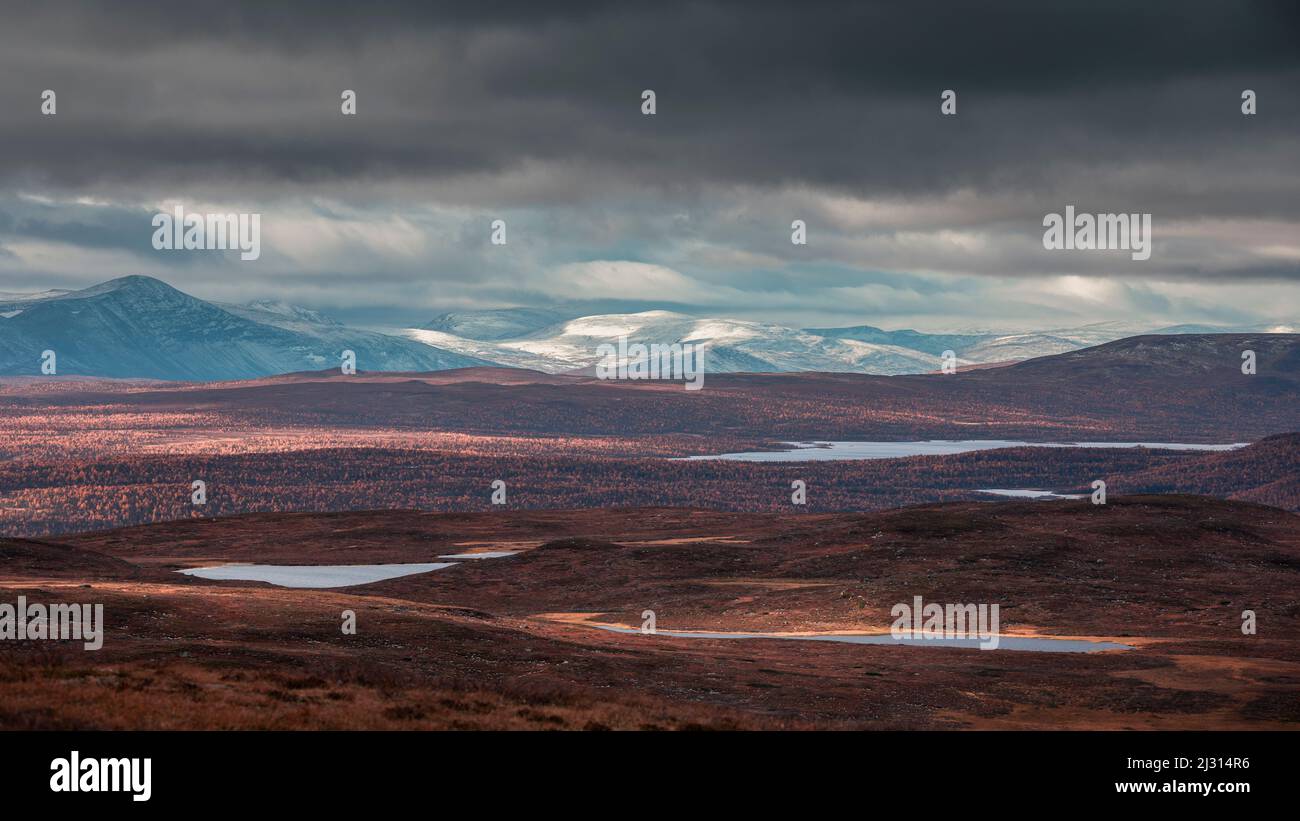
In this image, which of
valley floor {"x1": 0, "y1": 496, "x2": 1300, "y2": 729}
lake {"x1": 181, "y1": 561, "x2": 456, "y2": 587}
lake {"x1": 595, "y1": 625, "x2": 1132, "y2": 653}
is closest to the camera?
valley floor {"x1": 0, "y1": 496, "x2": 1300, "y2": 729}

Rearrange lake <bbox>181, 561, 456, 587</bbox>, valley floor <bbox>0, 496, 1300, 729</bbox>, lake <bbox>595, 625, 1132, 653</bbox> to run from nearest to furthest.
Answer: valley floor <bbox>0, 496, 1300, 729</bbox>, lake <bbox>595, 625, 1132, 653</bbox>, lake <bbox>181, 561, 456, 587</bbox>

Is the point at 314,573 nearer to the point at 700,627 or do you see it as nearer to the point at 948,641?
the point at 700,627

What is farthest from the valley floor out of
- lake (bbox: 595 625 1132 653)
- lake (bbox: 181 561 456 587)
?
lake (bbox: 181 561 456 587)

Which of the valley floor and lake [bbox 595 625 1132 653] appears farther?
lake [bbox 595 625 1132 653]

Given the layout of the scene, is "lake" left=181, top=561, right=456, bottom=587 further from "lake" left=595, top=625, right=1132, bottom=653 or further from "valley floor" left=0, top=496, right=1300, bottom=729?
"lake" left=595, top=625, right=1132, bottom=653

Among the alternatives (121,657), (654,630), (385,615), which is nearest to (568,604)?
(654,630)

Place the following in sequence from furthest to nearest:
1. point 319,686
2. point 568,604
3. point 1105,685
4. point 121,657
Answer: point 568,604 < point 1105,685 < point 121,657 < point 319,686

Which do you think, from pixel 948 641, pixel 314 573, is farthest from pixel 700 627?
pixel 314 573

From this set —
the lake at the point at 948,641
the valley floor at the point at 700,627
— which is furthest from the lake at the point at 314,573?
the lake at the point at 948,641

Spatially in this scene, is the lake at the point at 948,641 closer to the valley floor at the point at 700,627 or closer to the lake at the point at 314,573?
the valley floor at the point at 700,627

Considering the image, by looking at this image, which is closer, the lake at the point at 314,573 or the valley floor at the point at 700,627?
the valley floor at the point at 700,627
